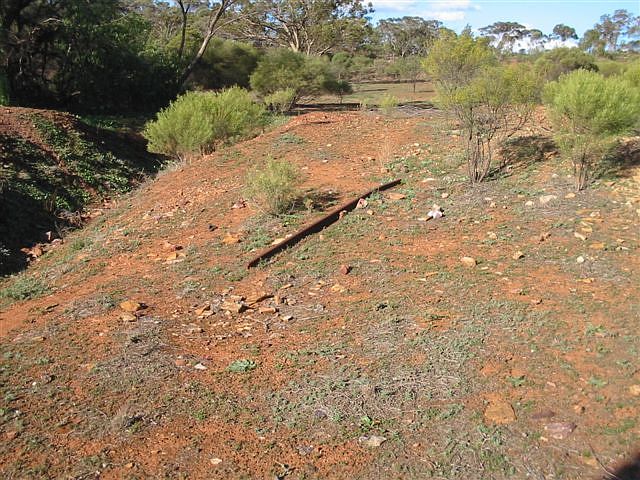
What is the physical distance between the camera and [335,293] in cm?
588

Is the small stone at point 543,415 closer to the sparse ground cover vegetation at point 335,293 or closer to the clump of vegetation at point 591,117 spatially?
the sparse ground cover vegetation at point 335,293

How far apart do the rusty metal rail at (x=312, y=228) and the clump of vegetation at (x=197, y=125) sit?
498 centimetres

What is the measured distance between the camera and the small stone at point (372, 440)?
370 cm

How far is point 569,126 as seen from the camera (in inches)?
344

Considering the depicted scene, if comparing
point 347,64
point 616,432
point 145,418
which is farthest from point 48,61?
point 347,64

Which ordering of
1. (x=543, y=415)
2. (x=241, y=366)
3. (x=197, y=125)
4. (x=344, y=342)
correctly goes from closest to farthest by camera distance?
1. (x=543, y=415)
2. (x=241, y=366)
3. (x=344, y=342)
4. (x=197, y=125)

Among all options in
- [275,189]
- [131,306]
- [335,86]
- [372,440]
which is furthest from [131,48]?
[372,440]

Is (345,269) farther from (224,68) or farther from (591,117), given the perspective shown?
(224,68)

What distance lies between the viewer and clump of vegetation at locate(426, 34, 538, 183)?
340 inches

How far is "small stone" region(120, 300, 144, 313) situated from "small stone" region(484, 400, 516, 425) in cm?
338

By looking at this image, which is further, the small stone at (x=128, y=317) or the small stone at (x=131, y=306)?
the small stone at (x=131, y=306)

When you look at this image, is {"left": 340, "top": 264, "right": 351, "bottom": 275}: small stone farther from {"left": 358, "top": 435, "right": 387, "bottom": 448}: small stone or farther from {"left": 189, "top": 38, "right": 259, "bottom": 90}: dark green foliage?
{"left": 189, "top": 38, "right": 259, "bottom": 90}: dark green foliage

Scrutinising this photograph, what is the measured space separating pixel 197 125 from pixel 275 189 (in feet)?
15.8

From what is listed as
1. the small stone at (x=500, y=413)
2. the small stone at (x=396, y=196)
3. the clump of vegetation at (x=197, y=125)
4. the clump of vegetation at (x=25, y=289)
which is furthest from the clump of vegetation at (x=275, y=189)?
the small stone at (x=500, y=413)
